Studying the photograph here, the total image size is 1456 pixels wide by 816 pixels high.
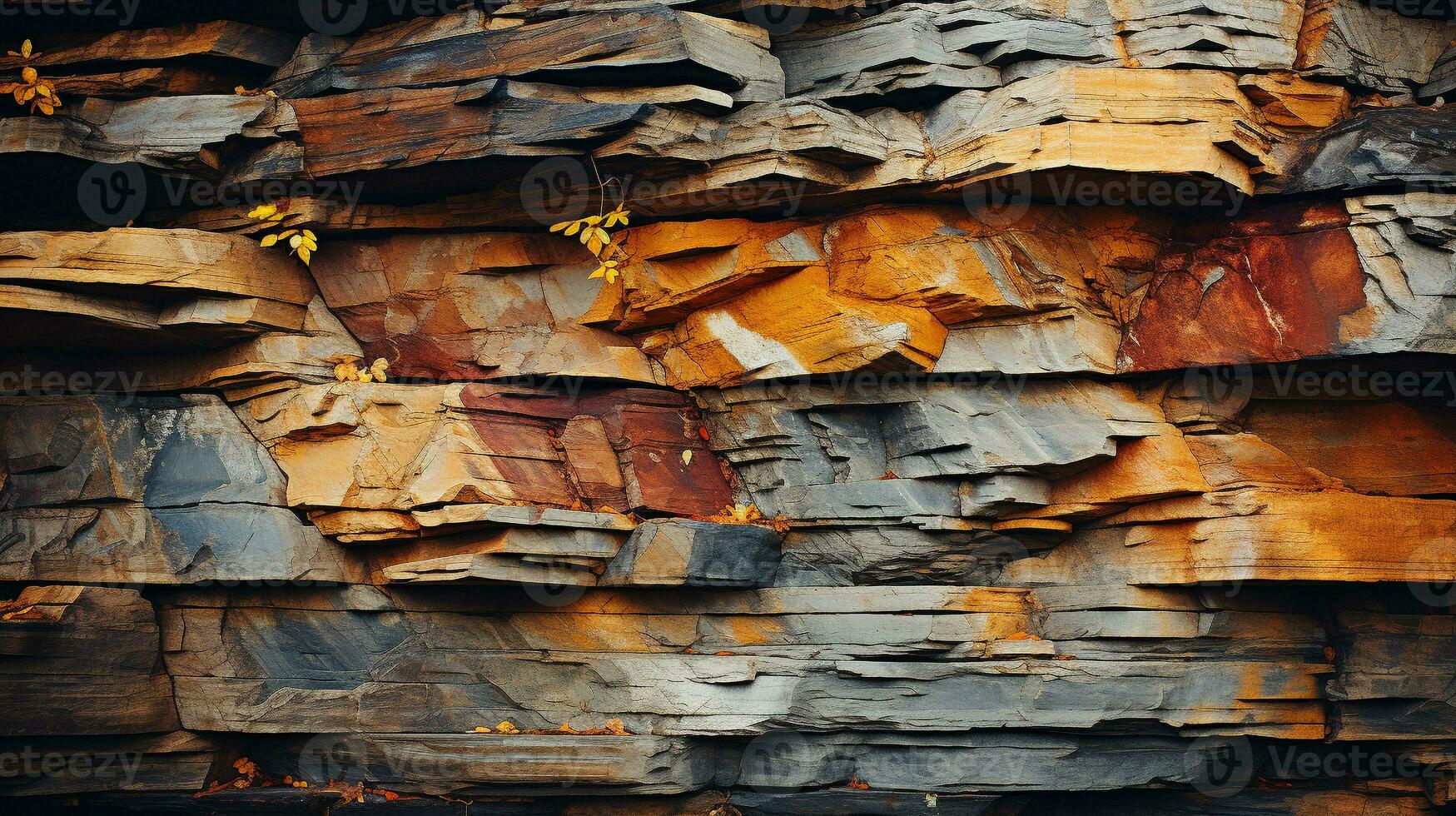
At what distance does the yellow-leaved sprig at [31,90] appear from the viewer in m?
9.18

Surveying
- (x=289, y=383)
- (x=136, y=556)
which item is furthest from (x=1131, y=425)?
(x=136, y=556)

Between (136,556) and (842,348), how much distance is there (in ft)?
19.4

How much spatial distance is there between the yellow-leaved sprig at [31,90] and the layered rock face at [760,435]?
39 mm

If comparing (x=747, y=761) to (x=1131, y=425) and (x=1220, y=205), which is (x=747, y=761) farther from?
(x=1220, y=205)

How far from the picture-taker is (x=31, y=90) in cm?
922

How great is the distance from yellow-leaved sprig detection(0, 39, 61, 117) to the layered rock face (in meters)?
0.04
